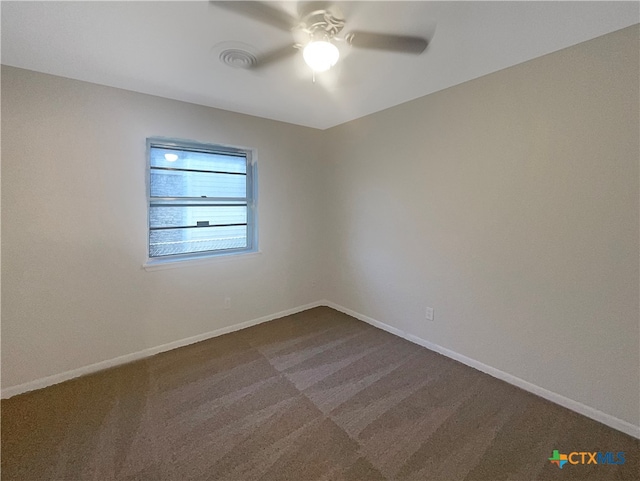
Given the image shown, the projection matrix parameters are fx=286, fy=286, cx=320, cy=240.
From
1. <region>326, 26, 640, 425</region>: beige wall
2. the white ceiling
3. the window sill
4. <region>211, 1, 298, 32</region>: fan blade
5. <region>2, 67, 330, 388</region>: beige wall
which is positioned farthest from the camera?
the window sill

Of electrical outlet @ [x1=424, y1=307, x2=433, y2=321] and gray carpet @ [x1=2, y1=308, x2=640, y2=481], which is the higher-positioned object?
electrical outlet @ [x1=424, y1=307, x2=433, y2=321]

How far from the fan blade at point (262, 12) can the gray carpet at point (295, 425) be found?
90.5 inches

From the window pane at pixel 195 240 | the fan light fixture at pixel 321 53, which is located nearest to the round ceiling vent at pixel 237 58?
the fan light fixture at pixel 321 53

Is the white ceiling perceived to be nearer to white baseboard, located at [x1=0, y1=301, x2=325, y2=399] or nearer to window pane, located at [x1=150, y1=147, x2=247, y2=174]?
window pane, located at [x1=150, y1=147, x2=247, y2=174]

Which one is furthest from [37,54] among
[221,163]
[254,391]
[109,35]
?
[254,391]

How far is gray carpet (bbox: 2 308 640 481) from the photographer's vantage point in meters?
1.52

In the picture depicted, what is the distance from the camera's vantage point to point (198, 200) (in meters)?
2.98

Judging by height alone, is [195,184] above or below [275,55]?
below

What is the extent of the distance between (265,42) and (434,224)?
1986 mm

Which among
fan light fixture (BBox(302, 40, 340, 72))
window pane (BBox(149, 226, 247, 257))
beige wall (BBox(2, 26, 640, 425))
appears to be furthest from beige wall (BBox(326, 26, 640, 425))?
window pane (BBox(149, 226, 247, 257))

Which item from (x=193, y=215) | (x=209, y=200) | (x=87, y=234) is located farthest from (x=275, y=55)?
(x=87, y=234)

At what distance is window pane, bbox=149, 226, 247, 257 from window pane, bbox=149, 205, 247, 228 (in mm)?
78

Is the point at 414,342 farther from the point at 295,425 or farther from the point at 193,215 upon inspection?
the point at 193,215

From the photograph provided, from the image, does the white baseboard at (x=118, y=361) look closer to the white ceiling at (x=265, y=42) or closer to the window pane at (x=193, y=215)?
the window pane at (x=193, y=215)
